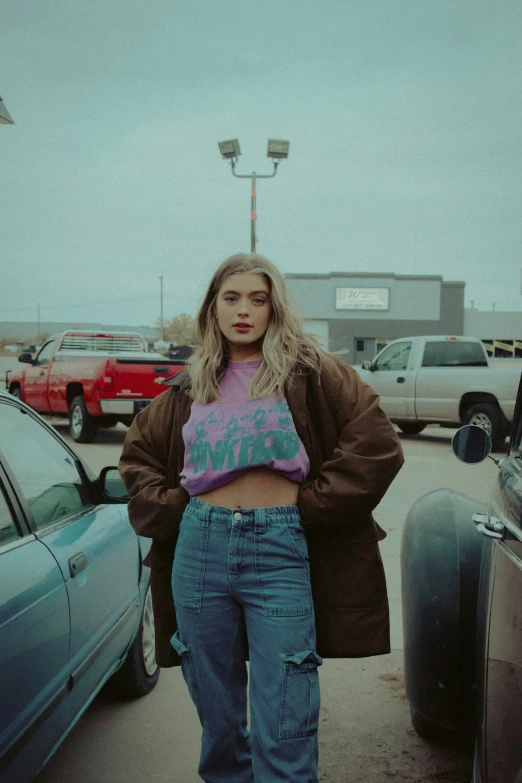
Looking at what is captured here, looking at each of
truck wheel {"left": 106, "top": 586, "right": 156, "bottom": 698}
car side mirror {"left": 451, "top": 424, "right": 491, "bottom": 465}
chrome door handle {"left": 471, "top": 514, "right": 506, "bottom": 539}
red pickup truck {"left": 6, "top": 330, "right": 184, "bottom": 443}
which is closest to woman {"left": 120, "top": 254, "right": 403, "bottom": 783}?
chrome door handle {"left": 471, "top": 514, "right": 506, "bottom": 539}

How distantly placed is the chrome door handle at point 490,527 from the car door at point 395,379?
448 inches

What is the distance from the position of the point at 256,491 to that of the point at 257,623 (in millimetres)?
362

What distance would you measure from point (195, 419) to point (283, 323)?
1.30 ft

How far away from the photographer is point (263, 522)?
82.0 inches

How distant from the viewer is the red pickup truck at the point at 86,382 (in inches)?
470

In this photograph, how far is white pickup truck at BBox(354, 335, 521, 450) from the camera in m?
12.6

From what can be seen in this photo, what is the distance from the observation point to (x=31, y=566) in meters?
2.32

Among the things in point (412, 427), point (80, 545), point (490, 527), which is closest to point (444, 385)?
point (412, 427)

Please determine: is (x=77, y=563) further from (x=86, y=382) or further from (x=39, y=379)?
(x=39, y=379)

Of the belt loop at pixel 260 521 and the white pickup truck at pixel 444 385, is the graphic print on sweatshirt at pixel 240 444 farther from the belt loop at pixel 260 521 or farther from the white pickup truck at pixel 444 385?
the white pickup truck at pixel 444 385

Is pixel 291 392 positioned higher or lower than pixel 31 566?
higher

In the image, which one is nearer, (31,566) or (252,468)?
(252,468)

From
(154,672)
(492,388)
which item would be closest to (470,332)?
(492,388)

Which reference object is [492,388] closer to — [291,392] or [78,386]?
[78,386]
